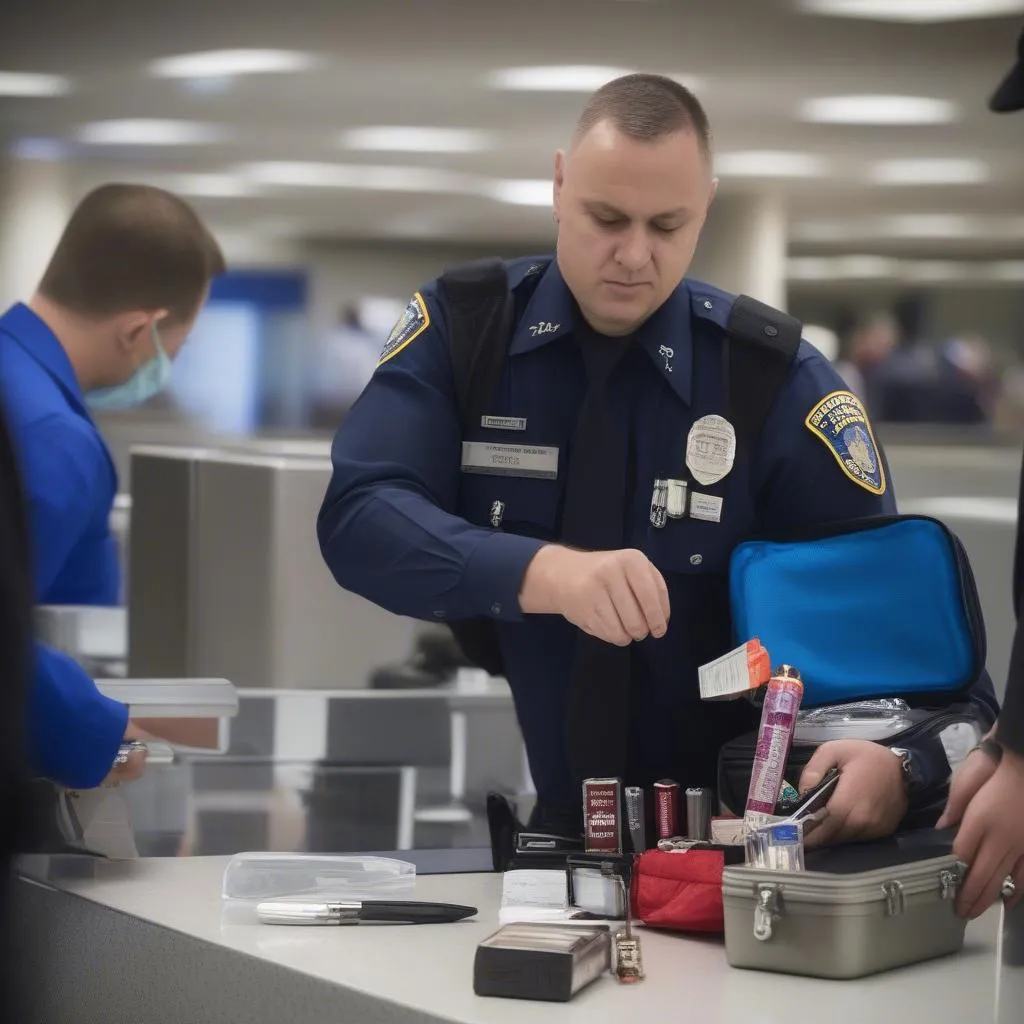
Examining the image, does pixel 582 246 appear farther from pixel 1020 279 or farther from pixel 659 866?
pixel 1020 279

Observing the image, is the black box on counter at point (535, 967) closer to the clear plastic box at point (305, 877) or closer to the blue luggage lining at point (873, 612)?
the clear plastic box at point (305, 877)

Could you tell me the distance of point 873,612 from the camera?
4.91 ft

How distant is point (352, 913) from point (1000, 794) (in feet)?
1.80

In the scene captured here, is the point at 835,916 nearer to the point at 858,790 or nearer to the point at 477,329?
the point at 858,790

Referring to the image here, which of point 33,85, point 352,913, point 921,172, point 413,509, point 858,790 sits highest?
point 33,85

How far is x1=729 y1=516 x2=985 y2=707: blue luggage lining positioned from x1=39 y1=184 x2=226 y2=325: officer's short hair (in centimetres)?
116

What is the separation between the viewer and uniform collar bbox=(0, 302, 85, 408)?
2084 mm

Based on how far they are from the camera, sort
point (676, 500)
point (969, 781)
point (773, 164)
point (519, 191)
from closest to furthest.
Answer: point (969, 781) < point (676, 500) < point (519, 191) < point (773, 164)

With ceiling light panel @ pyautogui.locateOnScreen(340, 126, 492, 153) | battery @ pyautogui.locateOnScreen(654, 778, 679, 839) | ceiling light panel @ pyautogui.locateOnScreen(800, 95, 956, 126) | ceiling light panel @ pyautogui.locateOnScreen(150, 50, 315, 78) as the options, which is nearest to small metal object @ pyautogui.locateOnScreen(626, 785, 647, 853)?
battery @ pyautogui.locateOnScreen(654, 778, 679, 839)

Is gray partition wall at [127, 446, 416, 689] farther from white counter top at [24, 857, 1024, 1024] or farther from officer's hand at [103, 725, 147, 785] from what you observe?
white counter top at [24, 857, 1024, 1024]

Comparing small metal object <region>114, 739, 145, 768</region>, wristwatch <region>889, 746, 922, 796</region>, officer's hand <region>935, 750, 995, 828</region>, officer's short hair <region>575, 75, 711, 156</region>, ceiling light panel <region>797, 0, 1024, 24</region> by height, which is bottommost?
small metal object <region>114, 739, 145, 768</region>

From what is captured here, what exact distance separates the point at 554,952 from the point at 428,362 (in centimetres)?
79

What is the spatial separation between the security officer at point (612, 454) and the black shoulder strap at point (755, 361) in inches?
0.5

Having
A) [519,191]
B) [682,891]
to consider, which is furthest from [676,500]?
[519,191]
